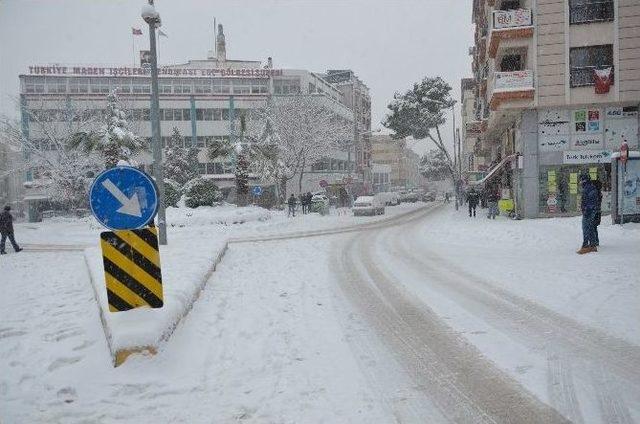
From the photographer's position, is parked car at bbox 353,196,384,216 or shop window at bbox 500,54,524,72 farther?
parked car at bbox 353,196,384,216

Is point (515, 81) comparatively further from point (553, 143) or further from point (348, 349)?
point (348, 349)

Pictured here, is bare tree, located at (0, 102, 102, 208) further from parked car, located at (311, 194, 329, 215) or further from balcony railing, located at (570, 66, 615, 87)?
balcony railing, located at (570, 66, 615, 87)

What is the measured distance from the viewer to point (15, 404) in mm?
3605

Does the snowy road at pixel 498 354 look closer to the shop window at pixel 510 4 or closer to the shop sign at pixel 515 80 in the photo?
the shop sign at pixel 515 80

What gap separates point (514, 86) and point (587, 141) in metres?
4.31

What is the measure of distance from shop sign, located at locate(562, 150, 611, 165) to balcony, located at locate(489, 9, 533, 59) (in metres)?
5.89

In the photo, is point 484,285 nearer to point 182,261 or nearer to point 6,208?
point 182,261

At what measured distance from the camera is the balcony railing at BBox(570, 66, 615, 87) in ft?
69.1

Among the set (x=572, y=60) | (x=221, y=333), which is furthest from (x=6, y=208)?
(x=572, y=60)

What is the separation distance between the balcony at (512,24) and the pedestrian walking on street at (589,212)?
43.6ft

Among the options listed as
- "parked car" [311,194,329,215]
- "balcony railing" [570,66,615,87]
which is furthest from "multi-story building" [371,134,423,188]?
"balcony railing" [570,66,615,87]

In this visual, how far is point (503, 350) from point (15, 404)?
14.4ft

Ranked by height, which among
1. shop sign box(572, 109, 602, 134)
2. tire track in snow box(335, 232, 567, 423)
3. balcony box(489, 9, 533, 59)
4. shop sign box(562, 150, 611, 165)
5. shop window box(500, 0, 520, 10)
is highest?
shop window box(500, 0, 520, 10)

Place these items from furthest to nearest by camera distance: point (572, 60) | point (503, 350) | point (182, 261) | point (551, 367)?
1. point (572, 60)
2. point (182, 261)
3. point (503, 350)
4. point (551, 367)
